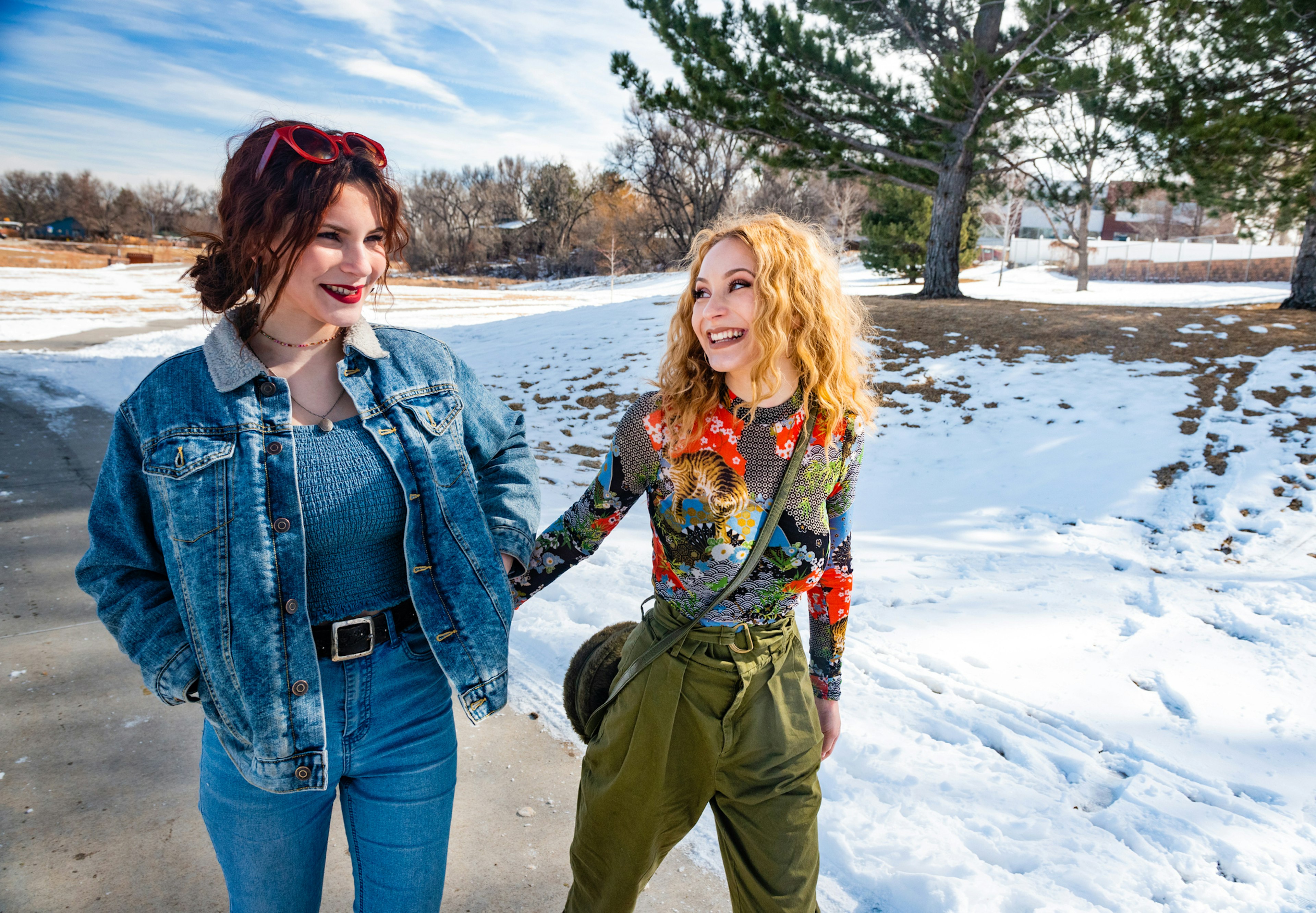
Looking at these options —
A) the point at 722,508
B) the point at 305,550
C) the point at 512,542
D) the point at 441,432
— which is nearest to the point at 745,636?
the point at 722,508

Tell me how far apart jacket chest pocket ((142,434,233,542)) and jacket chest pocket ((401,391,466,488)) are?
365 millimetres

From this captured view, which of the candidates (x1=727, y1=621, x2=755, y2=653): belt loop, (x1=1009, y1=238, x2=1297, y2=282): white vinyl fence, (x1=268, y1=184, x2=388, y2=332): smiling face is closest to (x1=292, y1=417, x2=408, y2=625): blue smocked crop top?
(x1=268, y1=184, x2=388, y2=332): smiling face

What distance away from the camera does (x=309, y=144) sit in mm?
1404

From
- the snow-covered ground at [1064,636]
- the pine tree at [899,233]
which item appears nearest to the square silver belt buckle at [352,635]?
the snow-covered ground at [1064,636]

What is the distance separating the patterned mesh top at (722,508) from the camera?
167cm

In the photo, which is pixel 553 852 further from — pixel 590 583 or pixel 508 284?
pixel 508 284

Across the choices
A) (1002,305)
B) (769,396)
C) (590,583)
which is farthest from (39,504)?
(1002,305)

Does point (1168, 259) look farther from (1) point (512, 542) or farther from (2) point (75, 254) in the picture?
(2) point (75, 254)

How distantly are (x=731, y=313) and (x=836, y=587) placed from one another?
2.35 feet

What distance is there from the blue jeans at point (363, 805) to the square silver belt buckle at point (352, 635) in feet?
0.09

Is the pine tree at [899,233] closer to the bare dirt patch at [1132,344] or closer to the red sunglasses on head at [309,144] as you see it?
the bare dirt patch at [1132,344]

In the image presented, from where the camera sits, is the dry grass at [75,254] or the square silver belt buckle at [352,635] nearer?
the square silver belt buckle at [352,635]

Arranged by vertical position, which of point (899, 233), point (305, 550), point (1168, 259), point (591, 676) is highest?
point (1168, 259)

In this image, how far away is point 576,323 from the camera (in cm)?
1336
